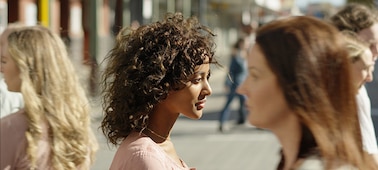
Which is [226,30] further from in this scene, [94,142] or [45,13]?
[94,142]

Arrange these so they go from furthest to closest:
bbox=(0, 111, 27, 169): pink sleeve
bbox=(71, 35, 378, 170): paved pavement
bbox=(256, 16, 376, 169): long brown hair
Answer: bbox=(71, 35, 378, 170): paved pavement, bbox=(0, 111, 27, 169): pink sleeve, bbox=(256, 16, 376, 169): long brown hair

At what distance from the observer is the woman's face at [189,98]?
3303 mm

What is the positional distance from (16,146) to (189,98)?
868mm

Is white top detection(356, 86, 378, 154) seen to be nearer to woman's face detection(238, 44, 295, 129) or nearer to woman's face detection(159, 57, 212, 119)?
woman's face detection(159, 57, 212, 119)

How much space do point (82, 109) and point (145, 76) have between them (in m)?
0.97

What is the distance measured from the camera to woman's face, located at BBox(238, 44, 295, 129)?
86.5 inches

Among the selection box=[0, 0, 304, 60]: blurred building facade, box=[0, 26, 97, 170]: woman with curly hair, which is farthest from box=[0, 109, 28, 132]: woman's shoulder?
box=[0, 0, 304, 60]: blurred building facade

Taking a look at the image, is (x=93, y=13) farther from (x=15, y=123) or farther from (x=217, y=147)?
(x=15, y=123)

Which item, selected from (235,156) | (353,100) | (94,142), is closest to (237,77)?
(235,156)

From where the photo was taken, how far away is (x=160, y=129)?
3297 mm

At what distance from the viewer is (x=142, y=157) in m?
3.04

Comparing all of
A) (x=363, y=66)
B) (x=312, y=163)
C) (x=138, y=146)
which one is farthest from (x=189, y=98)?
(x=312, y=163)

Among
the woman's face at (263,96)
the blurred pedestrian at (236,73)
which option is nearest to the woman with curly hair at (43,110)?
the woman's face at (263,96)

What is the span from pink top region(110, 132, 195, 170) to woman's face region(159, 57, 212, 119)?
18 cm
